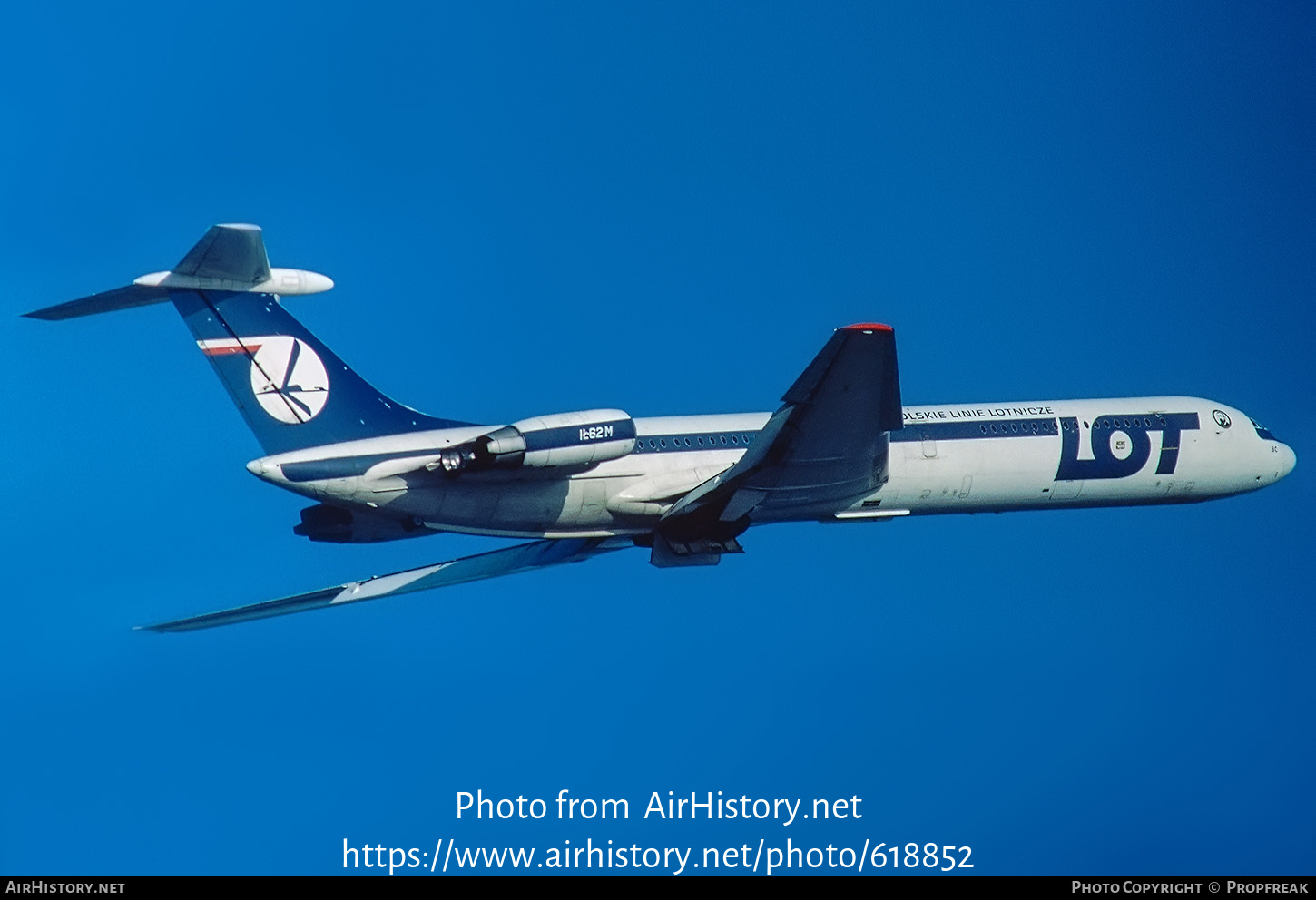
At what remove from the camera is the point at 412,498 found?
958 inches

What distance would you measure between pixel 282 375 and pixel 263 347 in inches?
19.6

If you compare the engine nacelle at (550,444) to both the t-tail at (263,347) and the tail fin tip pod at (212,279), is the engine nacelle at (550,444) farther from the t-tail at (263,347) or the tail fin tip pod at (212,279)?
the tail fin tip pod at (212,279)

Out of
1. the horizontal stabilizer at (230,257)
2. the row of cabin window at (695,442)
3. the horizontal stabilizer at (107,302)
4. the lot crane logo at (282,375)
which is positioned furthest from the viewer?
the row of cabin window at (695,442)

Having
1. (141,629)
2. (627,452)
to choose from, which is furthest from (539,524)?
(141,629)

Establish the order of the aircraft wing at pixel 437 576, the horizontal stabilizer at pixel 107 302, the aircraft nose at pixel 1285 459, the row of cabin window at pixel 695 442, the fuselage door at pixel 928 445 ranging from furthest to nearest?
1. the aircraft nose at pixel 1285 459
2. the fuselage door at pixel 928 445
3. the aircraft wing at pixel 437 576
4. the row of cabin window at pixel 695 442
5. the horizontal stabilizer at pixel 107 302

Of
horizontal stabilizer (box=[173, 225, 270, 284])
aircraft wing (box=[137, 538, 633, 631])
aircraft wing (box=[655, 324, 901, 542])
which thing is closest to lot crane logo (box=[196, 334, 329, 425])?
horizontal stabilizer (box=[173, 225, 270, 284])

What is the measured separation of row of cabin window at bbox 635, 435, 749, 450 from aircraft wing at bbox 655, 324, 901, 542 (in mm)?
1012

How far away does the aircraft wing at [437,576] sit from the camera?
27250 mm

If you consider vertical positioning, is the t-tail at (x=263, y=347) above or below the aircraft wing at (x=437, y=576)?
above

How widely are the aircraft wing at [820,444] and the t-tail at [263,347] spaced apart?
5.11 meters

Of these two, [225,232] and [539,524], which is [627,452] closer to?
[539,524]

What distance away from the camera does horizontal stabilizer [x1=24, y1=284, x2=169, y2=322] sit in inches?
914

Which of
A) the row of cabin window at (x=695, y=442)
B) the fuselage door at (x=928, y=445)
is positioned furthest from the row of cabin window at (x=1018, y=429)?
the row of cabin window at (x=695, y=442)

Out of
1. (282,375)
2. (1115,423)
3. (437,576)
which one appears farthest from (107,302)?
(1115,423)
